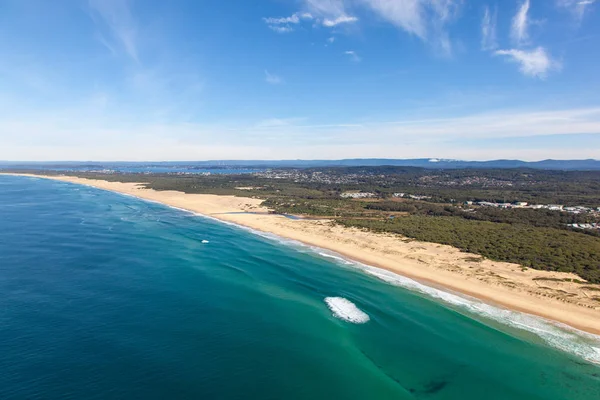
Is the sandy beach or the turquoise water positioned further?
the sandy beach

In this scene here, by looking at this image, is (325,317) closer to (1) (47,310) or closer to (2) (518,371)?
(2) (518,371)

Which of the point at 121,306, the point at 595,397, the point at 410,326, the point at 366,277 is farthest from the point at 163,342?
the point at 595,397

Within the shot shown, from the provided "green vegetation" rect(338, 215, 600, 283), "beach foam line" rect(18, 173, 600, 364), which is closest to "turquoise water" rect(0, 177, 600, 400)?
"beach foam line" rect(18, 173, 600, 364)

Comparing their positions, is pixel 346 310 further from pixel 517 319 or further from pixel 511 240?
pixel 511 240

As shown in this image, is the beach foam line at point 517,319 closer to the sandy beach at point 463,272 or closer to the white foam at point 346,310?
the sandy beach at point 463,272

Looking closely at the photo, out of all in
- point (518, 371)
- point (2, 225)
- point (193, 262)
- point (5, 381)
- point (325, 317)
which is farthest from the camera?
point (2, 225)

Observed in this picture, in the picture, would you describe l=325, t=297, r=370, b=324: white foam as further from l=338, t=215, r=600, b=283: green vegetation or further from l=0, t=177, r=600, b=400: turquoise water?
l=338, t=215, r=600, b=283: green vegetation
